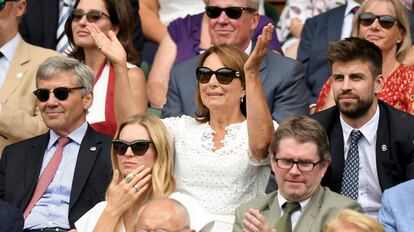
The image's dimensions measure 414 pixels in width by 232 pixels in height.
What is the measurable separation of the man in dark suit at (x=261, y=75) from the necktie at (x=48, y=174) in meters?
0.76

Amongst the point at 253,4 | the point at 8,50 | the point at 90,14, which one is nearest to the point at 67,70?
the point at 90,14

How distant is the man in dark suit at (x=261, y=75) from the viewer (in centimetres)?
865

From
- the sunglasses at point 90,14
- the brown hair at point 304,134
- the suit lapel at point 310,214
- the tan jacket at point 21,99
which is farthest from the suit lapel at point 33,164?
the suit lapel at point 310,214

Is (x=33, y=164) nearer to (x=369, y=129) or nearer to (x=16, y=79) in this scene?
(x=16, y=79)

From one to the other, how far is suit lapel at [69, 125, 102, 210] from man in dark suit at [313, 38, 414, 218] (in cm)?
145

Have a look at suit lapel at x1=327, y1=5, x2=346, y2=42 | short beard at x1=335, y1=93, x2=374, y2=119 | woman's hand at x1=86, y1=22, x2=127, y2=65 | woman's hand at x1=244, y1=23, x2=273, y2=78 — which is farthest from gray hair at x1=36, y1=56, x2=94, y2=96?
suit lapel at x1=327, y1=5, x2=346, y2=42

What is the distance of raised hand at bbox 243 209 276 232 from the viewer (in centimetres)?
677

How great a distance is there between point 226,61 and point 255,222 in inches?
61.2

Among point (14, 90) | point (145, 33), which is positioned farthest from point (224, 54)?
point (145, 33)

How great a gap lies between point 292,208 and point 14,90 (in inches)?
102

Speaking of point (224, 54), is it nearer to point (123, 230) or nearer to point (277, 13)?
point (123, 230)

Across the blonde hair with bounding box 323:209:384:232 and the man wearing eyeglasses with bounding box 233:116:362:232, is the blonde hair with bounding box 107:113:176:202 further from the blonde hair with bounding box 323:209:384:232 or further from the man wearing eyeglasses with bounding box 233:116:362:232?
the blonde hair with bounding box 323:209:384:232

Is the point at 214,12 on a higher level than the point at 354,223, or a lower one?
higher

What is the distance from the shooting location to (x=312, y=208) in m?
7.34
